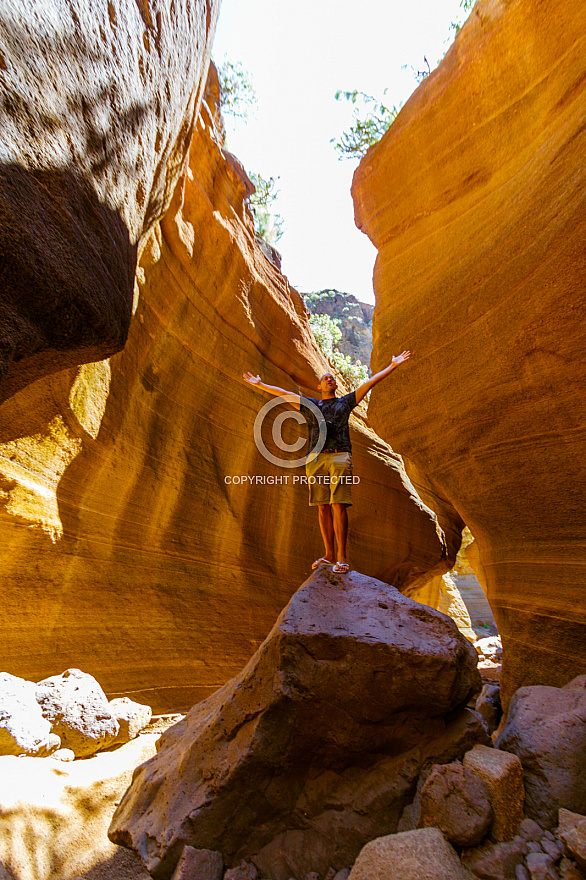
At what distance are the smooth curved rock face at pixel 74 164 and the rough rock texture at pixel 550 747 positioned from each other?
3500 mm

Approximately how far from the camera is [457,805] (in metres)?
2.24

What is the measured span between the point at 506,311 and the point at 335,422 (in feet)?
8.14

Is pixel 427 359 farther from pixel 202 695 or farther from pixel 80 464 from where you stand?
pixel 202 695

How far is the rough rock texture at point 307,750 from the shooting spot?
2477 millimetres

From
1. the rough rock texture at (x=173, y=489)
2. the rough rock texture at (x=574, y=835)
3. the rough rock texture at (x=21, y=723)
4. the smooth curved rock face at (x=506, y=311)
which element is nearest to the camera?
the rough rock texture at (x=574, y=835)

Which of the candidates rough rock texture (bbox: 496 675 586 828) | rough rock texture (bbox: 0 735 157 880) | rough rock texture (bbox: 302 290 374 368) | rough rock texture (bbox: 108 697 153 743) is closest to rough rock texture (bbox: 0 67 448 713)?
rough rock texture (bbox: 108 697 153 743)

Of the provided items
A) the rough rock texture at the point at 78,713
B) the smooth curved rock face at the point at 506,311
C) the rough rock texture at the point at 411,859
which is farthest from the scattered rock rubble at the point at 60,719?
the smooth curved rock face at the point at 506,311

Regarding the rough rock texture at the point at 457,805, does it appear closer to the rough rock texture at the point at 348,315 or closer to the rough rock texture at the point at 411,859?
the rough rock texture at the point at 411,859

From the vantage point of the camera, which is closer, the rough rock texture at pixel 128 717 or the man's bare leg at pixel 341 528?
the man's bare leg at pixel 341 528

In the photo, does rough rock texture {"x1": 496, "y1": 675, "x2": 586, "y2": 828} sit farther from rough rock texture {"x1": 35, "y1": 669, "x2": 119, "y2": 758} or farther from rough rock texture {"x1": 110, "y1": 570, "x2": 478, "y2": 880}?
rough rock texture {"x1": 35, "y1": 669, "x2": 119, "y2": 758}

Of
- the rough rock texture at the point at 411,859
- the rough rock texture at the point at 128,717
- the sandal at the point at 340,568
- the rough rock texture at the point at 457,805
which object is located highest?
the sandal at the point at 340,568

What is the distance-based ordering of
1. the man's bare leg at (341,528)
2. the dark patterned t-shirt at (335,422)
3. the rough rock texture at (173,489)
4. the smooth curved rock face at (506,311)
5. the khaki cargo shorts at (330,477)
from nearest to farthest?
the man's bare leg at (341,528) → the khaki cargo shorts at (330,477) → the dark patterned t-shirt at (335,422) → the smooth curved rock face at (506,311) → the rough rock texture at (173,489)

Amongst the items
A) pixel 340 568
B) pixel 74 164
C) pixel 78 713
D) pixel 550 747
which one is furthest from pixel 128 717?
pixel 74 164

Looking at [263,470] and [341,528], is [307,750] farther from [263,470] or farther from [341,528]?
[263,470]
